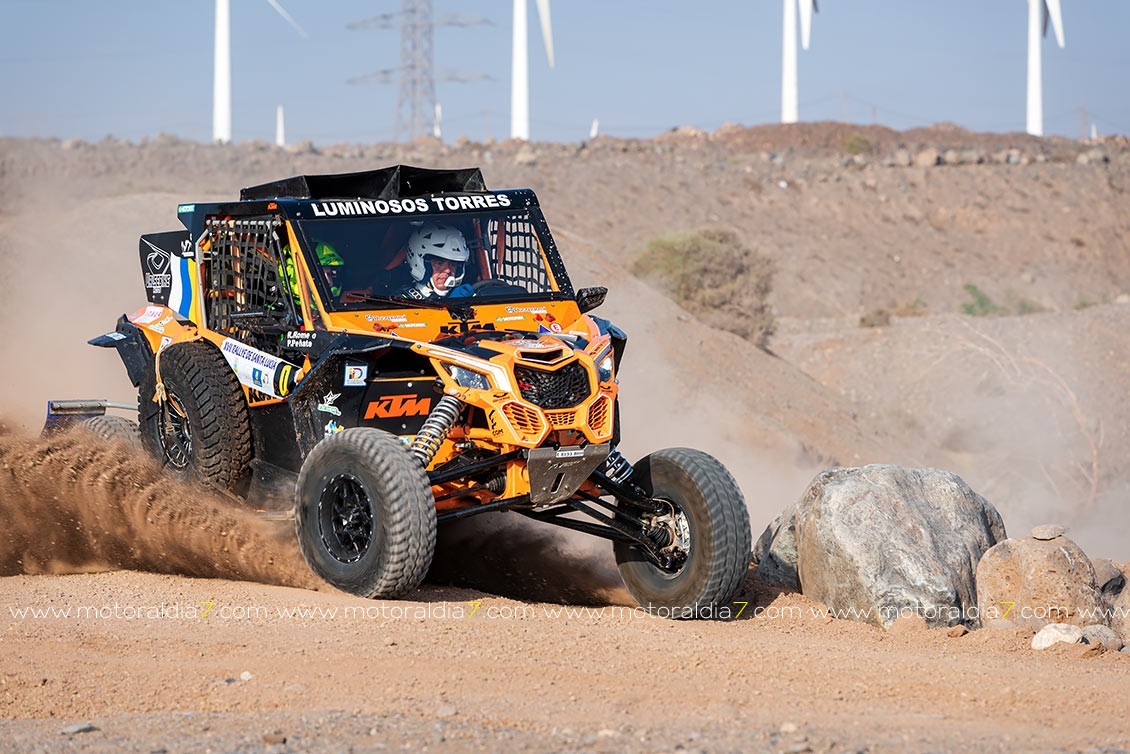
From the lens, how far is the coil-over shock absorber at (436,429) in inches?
300

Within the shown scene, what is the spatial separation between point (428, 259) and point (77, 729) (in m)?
4.34

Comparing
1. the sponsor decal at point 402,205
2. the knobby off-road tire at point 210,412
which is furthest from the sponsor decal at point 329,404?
the sponsor decal at point 402,205

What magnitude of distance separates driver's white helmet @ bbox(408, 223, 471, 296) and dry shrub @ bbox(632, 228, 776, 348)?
19081 mm

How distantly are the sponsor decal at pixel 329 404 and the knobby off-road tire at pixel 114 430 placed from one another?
2.08 meters

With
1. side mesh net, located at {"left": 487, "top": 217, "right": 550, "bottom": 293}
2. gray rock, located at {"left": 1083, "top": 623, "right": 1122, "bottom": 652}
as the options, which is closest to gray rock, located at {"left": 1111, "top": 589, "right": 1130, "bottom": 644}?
gray rock, located at {"left": 1083, "top": 623, "right": 1122, "bottom": 652}

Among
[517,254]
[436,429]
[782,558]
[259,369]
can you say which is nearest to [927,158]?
[782,558]

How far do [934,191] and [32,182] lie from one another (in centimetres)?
3226

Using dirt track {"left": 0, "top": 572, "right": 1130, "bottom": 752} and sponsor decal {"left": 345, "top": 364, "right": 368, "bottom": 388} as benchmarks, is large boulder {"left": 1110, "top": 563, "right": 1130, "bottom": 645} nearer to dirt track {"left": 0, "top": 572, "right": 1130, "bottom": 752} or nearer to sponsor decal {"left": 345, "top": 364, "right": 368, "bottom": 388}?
dirt track {"left": 0, "top": 572, "right": 1130, "bottom": 752}

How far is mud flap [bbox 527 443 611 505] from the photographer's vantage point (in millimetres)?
7590

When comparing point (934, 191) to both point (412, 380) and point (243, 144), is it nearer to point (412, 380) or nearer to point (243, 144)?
point (243, 144)

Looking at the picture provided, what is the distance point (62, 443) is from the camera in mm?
9523

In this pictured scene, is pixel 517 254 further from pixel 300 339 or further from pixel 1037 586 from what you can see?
pixel 1037 586

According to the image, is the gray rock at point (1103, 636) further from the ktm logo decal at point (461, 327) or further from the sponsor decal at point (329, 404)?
the sponsor decal at point (329, 404)

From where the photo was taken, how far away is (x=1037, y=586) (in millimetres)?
8594
